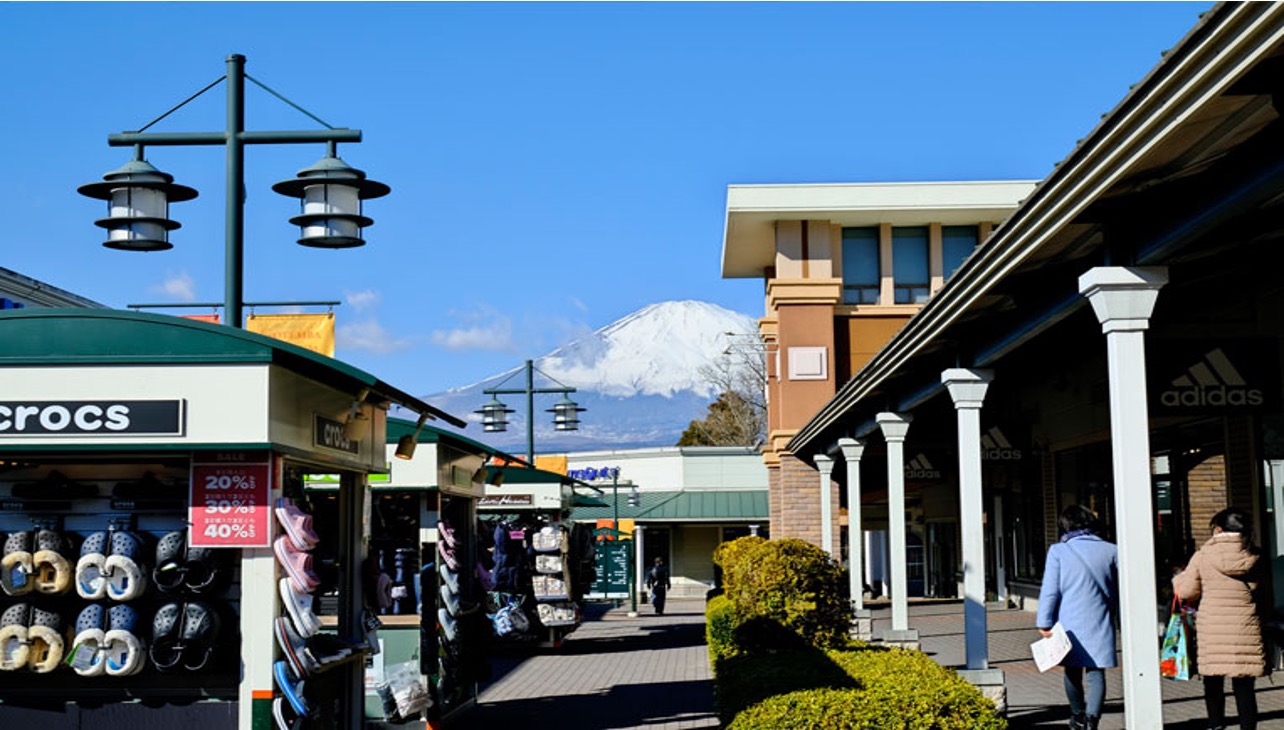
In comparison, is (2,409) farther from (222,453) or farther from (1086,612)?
(1086,612)

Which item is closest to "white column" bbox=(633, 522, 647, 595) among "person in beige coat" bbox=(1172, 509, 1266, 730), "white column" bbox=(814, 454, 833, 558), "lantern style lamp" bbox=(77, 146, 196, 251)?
"white column" bbox=(814, 454, 833, 558)

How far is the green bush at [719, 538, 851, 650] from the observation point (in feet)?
46.9

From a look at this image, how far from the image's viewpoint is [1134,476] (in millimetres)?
8062

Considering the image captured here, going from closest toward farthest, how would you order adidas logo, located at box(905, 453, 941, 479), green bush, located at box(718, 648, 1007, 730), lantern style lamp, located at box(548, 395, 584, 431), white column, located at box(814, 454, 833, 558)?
green bush, located at box(718, 648, 1007, 730), white column, located at box(814, 454, 833, 558), adidas logo, located at box(905, 453, 941, 479), lantern style lamp, located at box(548, 395, 584, 431)

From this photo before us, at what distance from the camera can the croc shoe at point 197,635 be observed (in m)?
9.14

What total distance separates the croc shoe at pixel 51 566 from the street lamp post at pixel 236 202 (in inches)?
75.7

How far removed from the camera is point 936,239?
3531cm

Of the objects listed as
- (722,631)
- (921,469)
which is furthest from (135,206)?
(921,469)

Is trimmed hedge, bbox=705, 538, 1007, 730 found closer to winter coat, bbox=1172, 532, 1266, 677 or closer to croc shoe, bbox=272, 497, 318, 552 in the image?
winter coat, bbox=1172, 532, 1266, 677

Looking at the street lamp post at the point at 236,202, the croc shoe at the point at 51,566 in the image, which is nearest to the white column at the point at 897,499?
the street lamp post at the point at 236,202

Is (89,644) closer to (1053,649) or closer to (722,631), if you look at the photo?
(1053,649)

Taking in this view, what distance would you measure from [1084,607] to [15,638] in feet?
22.4

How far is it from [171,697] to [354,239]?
3.32 metres

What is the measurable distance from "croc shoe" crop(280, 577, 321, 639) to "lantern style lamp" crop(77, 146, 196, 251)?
9.87 ft
